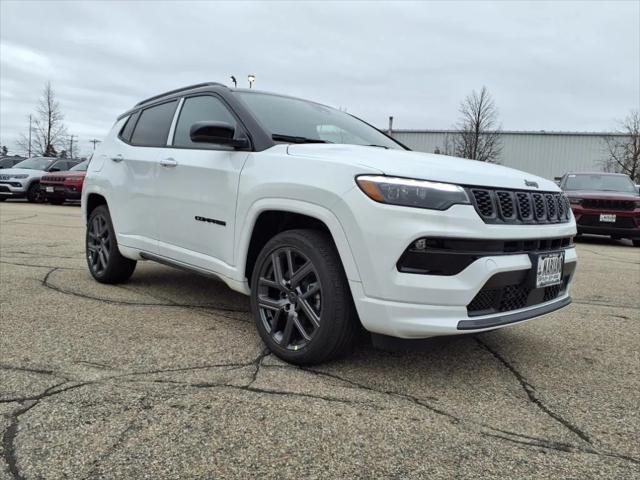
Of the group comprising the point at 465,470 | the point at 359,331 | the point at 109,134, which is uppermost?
the point at 109,134

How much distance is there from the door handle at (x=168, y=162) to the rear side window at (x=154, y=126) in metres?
0.23

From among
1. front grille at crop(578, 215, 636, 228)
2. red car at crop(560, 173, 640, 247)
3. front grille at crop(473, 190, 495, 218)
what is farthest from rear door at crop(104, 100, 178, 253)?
front grille at crop(578, 215, 636, 228)

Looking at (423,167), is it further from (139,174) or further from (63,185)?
(63,185)

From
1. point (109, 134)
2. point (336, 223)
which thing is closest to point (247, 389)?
point (336, 223)

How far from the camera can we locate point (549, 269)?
2971mm

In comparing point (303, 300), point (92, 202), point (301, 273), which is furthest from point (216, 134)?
point (92, 202)

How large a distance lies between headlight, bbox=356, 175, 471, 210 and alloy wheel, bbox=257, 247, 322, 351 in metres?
0.55

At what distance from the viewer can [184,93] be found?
4.26m

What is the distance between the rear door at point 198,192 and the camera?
3422 mm

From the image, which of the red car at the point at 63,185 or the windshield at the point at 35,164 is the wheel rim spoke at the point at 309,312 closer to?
the red car at the point at 63,185

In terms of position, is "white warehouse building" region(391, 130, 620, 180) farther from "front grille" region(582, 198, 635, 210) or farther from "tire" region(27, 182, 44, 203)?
"front grille" region(582, 198, 635, 210)

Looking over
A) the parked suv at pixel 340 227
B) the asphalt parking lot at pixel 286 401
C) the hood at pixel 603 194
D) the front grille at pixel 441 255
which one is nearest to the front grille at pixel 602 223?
the hood at pixel 603 194

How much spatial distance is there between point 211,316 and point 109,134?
2338 millimetres

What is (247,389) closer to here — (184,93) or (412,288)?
(412,288)
